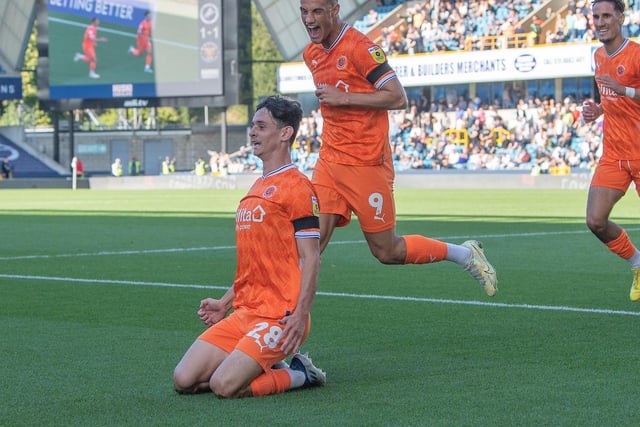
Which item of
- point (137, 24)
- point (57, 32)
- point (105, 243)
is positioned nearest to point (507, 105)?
point (137, 24)

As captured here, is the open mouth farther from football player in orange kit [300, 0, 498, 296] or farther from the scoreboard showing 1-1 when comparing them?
the scoreboard showing 1-1

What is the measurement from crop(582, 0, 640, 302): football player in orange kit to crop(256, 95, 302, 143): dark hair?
12.6 ft

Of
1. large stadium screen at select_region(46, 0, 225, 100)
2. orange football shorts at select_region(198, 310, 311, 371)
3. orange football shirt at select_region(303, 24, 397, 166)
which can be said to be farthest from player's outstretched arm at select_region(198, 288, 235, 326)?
large stadium screen at select_region(46, 0, 225, 100)

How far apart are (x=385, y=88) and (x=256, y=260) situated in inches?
79.1

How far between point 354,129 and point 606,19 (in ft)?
8.15

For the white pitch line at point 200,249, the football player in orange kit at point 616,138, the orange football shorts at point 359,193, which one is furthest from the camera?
the white pitch line at point 200,249

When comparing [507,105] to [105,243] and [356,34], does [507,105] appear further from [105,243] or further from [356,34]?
[356,34]

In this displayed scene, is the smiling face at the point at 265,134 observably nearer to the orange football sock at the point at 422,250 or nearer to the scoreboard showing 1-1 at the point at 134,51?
the orange football sock at the point at 422,250

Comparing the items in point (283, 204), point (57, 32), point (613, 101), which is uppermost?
point (57, 32)

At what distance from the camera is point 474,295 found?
1030cm

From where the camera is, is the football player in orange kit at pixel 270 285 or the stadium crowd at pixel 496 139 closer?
the football player in orange kit at pixel 270 285

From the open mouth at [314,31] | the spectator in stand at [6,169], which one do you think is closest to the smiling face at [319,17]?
the open mouth at [314,31]

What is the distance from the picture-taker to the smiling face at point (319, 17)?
7.55m

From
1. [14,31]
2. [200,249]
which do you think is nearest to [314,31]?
[200,249]
